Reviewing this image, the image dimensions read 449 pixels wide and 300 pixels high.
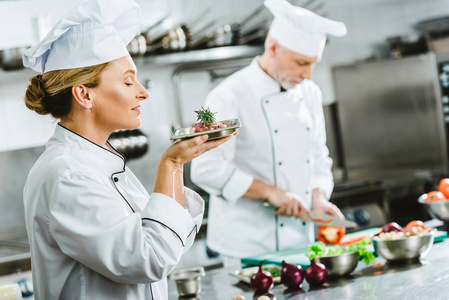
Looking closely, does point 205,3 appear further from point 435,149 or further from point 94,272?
point 94,272

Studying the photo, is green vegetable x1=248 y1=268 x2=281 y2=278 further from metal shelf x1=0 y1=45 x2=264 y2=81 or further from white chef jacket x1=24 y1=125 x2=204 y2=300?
metal shelf x1=0 y1=45 x2=264 y2=81

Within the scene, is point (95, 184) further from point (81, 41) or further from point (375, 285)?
point (375, 285)

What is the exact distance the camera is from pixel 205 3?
489 centimetres

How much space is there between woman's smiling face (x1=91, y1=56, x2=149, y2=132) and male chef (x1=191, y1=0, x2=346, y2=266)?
1319mm

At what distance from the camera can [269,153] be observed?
3111 mm

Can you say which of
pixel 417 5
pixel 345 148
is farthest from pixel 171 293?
pixel 417 5

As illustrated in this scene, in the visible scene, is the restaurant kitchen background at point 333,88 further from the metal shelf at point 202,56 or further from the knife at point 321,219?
the knife at point 321,219

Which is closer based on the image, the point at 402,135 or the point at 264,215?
the point at 264,215

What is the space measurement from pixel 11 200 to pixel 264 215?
1.95 metres

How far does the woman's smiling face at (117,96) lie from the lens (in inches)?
64.4

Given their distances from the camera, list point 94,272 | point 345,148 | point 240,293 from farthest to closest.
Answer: point 345,148
point 240,293
point 94,272

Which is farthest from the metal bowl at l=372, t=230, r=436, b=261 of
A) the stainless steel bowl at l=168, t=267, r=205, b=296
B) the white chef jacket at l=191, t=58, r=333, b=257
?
the white chef jacket at l=191, t=58, r=333, b=257

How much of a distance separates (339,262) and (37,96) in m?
1.16

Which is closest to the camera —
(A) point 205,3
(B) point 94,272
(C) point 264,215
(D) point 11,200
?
(B) point 94,272
